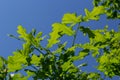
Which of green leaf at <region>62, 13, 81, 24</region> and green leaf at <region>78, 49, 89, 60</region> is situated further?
green leaf at <region>78, 49, 89, 60</region>

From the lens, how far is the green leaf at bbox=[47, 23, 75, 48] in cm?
320

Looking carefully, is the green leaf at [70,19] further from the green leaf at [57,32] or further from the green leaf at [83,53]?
the green leaf at [83,53]

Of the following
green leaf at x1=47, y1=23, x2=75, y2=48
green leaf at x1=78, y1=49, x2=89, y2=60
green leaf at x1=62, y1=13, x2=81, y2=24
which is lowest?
green leaf at x1=78, y1=49, x2=89, y2=60

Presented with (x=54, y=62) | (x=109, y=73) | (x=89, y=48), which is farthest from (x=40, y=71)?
(x=109, y=73)

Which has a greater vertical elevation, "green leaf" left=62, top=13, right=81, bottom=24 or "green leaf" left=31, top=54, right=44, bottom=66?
"green leaf" left=62, top=13, right=81, bottom=24

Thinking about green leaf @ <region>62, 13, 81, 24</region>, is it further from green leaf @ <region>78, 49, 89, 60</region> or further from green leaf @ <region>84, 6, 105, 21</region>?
green leaf @ <region>78, 49, 89, 60</region>

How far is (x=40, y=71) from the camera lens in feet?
10.6

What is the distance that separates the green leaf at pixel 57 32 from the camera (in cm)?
320

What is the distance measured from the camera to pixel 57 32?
3.21 m

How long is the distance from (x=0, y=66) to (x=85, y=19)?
1228 millimetres

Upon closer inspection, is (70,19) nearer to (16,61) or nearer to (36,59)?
(36,59)

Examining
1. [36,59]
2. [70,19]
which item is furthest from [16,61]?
[70,19]

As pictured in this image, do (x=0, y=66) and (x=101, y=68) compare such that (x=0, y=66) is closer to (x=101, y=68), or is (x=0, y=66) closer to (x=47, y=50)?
(x=47, y=50)

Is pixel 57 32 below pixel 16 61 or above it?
above
